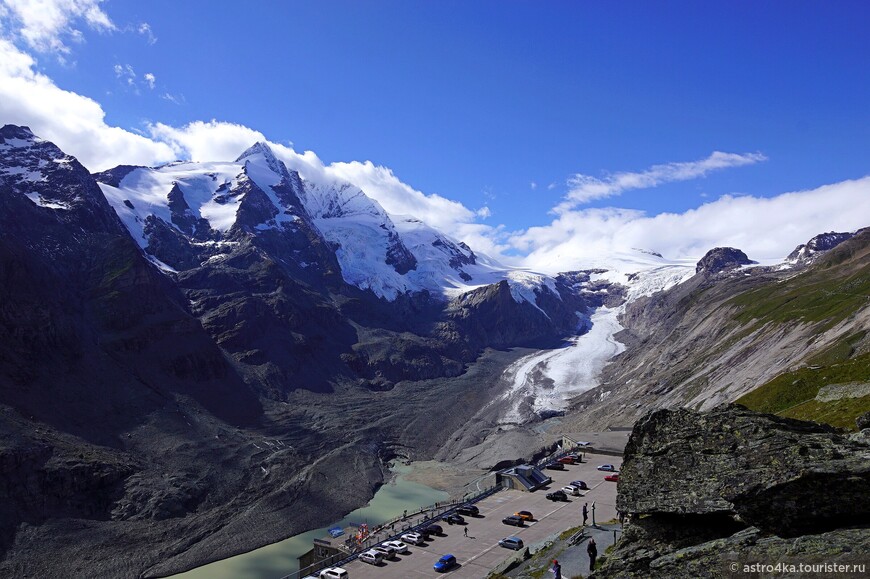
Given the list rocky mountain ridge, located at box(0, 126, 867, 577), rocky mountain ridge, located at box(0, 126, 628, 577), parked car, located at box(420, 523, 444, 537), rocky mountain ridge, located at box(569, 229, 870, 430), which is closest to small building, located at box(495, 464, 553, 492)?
parked car, located at box(420, 523, 444, 537)

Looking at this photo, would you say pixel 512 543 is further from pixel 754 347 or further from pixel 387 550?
pixel 754 347

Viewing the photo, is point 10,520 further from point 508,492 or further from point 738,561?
point 738,561

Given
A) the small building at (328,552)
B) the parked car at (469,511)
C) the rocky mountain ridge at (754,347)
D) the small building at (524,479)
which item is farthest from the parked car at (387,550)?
the rocky mountain ridge at (754,347)

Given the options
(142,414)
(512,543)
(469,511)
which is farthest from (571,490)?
(142,414)

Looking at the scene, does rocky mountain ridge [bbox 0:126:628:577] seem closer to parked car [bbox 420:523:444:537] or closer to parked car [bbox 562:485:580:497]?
parked car [bbox 420:523:444:537]

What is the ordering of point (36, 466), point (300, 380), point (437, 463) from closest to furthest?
1. point (36, 466)
2. point (437, 463)
3. point (300, 380)

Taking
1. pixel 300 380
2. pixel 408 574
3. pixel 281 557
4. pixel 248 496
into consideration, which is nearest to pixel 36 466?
pixel 248 496
